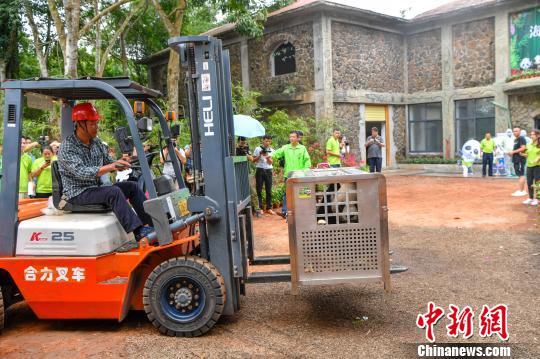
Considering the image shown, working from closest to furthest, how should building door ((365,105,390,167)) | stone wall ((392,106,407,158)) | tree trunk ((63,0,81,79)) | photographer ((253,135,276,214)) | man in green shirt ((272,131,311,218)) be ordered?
man in green shirt ((272,131,311,218)), photographer ((253,135,276,214)), tree trunk ((63,0,81,79)), building door ((365,105,390,167)), stone wall ((392,106,407,158))

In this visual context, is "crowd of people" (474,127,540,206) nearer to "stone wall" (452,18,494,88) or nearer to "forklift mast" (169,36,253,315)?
"stone wall" (452,18,494,88)

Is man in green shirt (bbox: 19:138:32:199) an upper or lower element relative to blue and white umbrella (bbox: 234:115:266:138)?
lower

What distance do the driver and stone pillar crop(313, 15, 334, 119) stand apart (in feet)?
49.8

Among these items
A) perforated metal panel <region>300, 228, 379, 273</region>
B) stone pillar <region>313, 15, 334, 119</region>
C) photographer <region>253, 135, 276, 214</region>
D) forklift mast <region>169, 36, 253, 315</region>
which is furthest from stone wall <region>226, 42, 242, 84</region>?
perforated metal panel <region>300, 228, 379, 273</region>

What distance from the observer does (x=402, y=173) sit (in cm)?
2173

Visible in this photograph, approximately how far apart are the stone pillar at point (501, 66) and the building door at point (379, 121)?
466 cm

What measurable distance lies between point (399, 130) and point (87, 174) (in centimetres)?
2060

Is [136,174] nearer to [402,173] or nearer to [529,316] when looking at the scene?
[529,316]

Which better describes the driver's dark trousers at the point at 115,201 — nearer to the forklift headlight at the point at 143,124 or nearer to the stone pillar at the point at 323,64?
the forklift headlight at the point at 143,124

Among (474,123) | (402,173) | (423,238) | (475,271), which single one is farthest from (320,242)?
(474,123)

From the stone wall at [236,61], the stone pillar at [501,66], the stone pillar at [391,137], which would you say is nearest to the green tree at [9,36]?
the stone wall at [236,61]

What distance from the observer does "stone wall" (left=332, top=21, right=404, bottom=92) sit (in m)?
20.0

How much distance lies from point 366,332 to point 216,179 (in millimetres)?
2001

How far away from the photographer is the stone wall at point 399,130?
920 inches
